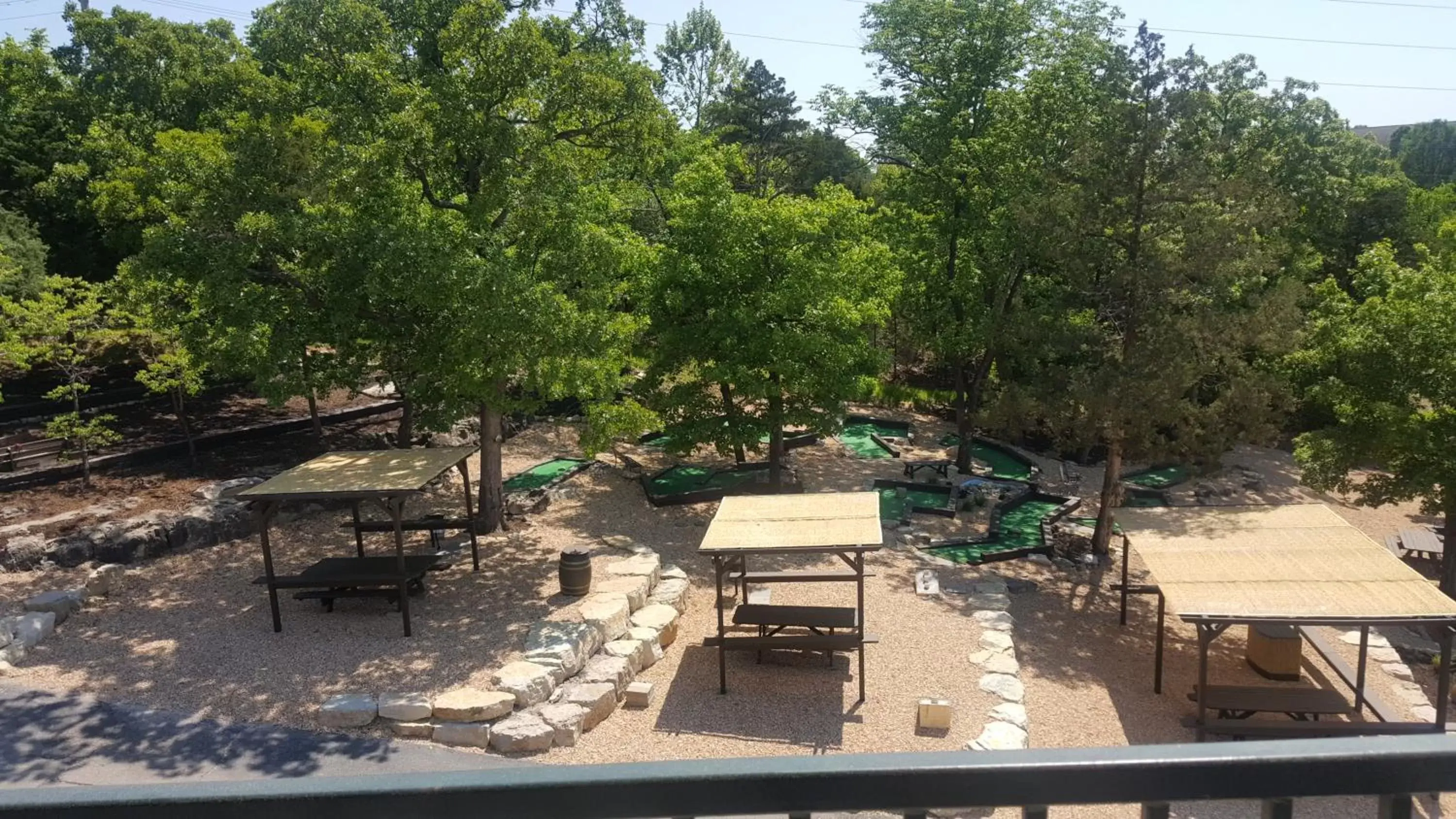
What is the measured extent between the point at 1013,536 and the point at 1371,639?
17.6 feet

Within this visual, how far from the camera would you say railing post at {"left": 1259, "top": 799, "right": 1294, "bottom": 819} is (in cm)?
132

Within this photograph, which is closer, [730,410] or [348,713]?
[348,713]

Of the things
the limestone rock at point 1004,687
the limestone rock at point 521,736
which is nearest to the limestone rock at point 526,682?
the limestone rock at point 521,736

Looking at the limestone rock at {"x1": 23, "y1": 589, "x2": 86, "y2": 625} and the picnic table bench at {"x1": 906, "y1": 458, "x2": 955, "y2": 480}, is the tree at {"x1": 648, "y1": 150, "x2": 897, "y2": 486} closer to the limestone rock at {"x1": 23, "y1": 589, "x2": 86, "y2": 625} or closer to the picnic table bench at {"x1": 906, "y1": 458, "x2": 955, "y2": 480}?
the picnic table bench at {"x1": 906, "y1": 458, "x2": 955, "y2": 480}

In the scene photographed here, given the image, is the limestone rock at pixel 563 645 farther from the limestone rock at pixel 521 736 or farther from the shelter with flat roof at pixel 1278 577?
the shelter with flat roof at pixel 1278 577

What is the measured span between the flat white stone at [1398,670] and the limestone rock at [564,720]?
979cm

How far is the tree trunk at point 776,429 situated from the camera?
15844mm

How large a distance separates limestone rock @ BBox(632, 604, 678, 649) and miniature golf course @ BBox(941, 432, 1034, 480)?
995 cm

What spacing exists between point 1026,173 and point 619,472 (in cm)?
973

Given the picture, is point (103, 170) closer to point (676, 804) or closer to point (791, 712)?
point (791, 712)

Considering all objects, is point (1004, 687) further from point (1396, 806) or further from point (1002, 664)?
point (1396, 806)

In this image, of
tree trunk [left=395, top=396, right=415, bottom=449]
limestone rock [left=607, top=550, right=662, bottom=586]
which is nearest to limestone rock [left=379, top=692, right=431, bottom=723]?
limestone rock [left=607, top=550, right=662, bottom=586]

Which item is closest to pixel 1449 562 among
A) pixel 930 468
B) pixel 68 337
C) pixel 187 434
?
pixel 930 468

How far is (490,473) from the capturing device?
13.6 metres
